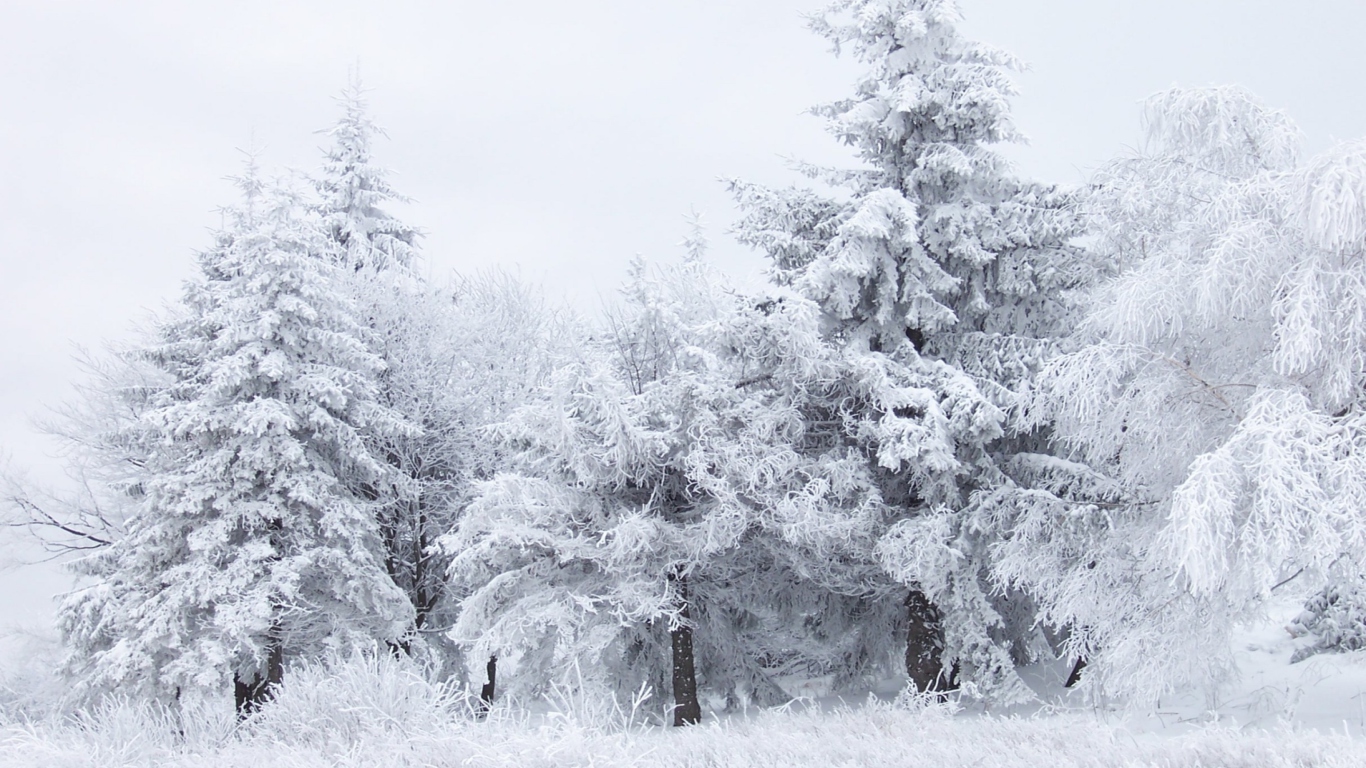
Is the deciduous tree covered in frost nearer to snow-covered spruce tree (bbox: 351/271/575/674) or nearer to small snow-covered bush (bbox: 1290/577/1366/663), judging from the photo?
snow-covered spruce tree (bbox: 351/271/575/674)

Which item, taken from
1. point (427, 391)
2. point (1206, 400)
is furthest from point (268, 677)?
point (1206, 400)

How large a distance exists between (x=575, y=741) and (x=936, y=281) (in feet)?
28.5

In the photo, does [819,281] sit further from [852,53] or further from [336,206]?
[336,206]

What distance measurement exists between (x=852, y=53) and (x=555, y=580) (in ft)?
30.0

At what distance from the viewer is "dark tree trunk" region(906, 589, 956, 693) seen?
12.5 metres

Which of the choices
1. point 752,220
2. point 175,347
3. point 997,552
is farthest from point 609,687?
point 175,347

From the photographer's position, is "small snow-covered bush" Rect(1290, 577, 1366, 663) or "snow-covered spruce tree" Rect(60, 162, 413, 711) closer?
"small snow-covered bush" Rect(1290, 577, 1366, 663)

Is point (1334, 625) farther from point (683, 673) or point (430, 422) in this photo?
point (430, 422)

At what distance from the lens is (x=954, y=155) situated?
40.6 feet

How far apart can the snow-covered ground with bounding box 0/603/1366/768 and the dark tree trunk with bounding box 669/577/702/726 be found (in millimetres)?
4243

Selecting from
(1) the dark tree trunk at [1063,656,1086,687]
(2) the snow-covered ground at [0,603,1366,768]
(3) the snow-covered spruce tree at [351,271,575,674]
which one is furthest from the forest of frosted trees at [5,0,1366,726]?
(2) the snow-covered ground at [0,603,1366,768]

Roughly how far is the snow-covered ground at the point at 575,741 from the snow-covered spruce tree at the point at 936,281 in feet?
10.4

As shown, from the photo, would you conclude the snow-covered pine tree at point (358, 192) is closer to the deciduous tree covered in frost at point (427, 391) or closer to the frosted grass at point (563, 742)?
the deciduous tree covered in frost at point (427, 391)

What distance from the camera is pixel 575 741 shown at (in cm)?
583
